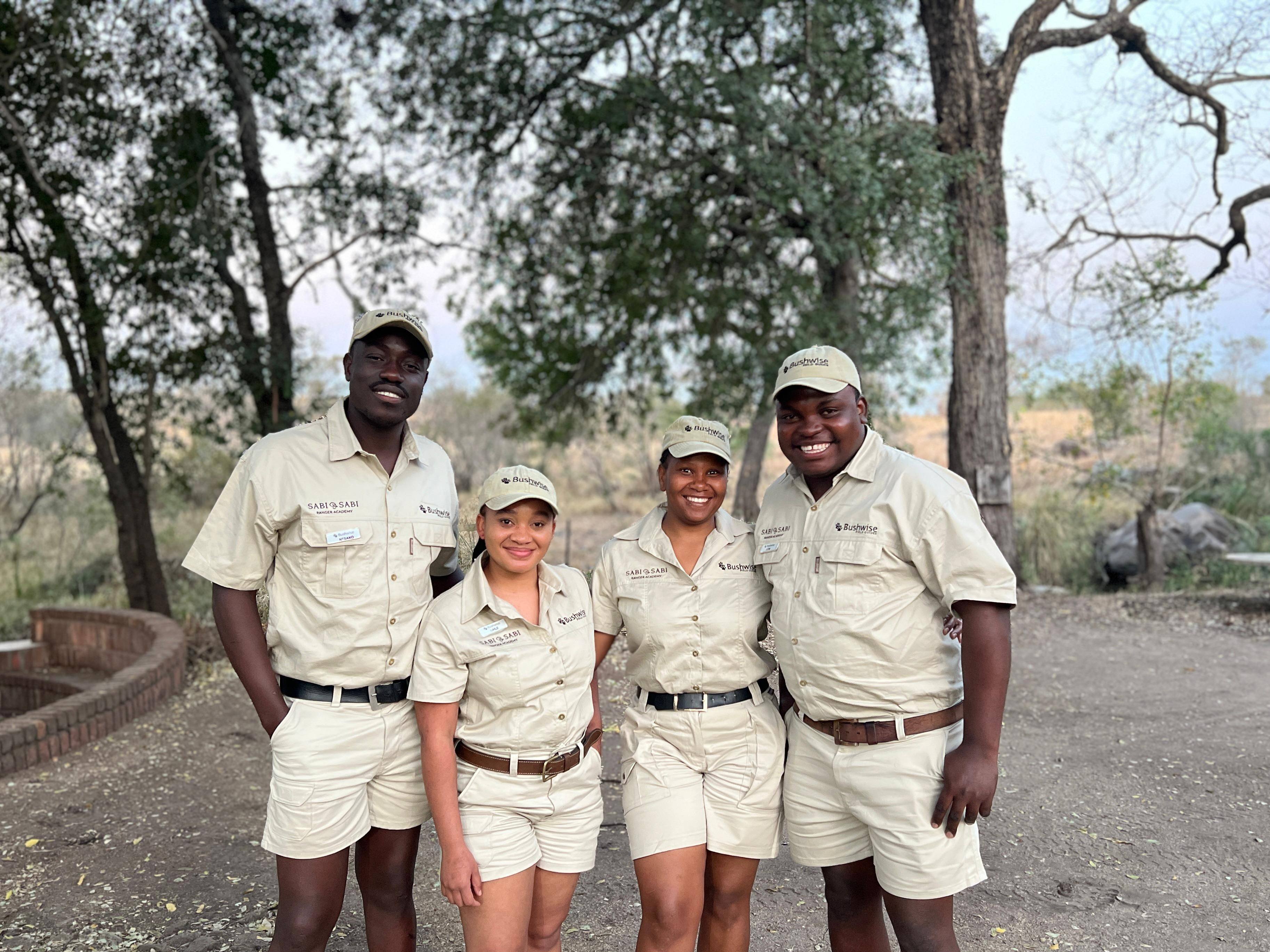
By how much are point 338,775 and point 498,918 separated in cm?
52

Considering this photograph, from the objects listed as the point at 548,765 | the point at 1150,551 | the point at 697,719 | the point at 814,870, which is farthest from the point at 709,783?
the point at 1150,551

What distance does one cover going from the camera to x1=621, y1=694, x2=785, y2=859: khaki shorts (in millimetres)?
2525

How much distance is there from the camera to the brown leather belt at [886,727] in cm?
241

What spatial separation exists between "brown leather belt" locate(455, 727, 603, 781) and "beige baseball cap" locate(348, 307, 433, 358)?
40.8 inches

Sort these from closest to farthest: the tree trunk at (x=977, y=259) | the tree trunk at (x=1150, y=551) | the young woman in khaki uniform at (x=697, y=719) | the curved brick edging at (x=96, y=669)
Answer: the young woman in khaki uniform at (x=697, y=719), the curved brick edging at (x=96, y=669), the tree trunk at (x=977, y=259), the tree trunk at (x=1150, y=551)

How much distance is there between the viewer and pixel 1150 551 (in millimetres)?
10727

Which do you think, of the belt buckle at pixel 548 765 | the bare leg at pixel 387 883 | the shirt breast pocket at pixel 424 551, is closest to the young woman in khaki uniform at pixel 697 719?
the belt buckle at pixel 548 765

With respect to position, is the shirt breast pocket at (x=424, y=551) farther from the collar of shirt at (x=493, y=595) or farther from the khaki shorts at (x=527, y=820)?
the khaki shorts at (x=527, y=820)

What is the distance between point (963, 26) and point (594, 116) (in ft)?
12.0

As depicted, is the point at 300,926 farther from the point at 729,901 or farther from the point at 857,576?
the point at 857,576

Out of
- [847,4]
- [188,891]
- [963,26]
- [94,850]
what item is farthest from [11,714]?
[963,26]

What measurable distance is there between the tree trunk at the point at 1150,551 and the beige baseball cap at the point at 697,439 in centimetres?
939

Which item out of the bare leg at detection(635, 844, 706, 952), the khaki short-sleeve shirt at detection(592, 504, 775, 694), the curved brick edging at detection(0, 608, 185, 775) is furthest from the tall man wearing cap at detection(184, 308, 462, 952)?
the curved brick edging at detection(0, 608, 185, 775)

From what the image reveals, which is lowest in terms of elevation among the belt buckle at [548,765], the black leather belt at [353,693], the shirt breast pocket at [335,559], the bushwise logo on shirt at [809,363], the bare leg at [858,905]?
the bare leg at [858,905]
